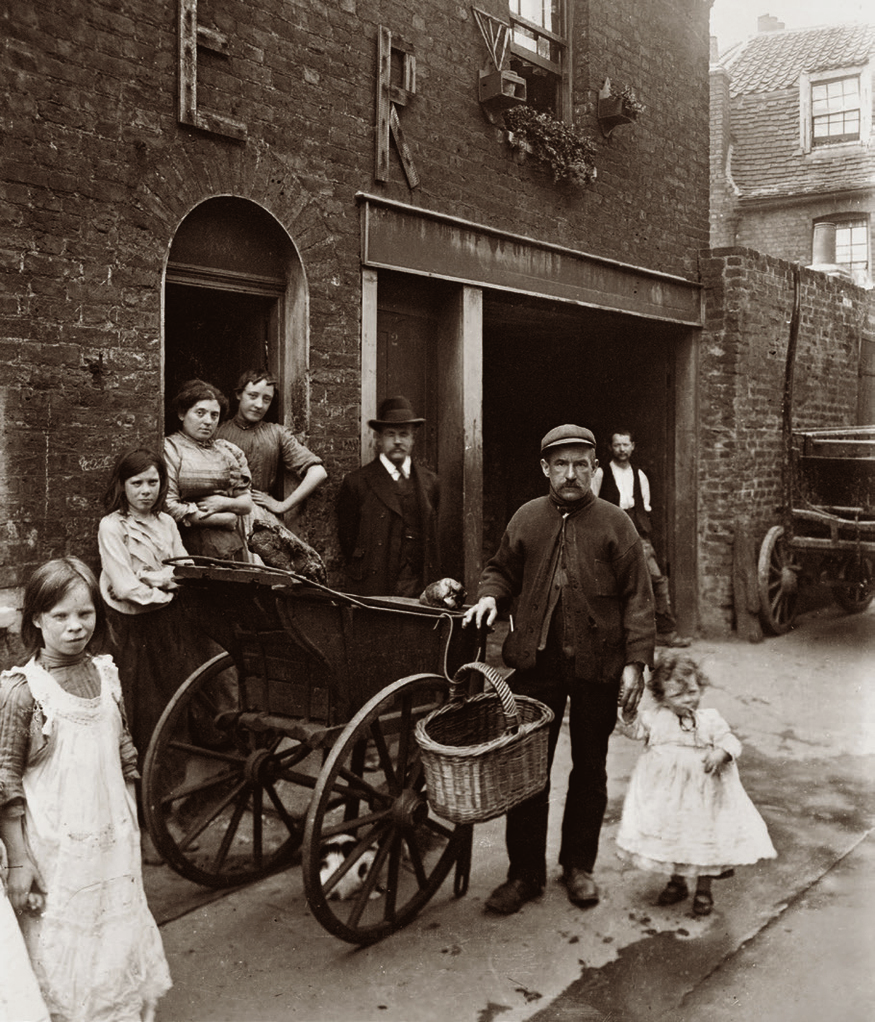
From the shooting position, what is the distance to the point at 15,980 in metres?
2.65

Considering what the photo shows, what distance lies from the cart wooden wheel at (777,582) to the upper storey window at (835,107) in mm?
15369

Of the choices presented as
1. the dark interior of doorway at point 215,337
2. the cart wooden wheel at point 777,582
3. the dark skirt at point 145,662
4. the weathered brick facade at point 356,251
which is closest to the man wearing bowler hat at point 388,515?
the weathered brick facade at point 356,251

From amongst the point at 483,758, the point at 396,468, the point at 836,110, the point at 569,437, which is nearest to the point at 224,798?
the point at 483,758

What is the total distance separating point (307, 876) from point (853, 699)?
18.4 ft

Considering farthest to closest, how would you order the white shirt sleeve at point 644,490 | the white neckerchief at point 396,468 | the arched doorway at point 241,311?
the white shirt sleeve at point 644,490
the white neckerchief at point 396,468
the arched doorway at point 241,311

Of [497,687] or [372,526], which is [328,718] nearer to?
[497,687]

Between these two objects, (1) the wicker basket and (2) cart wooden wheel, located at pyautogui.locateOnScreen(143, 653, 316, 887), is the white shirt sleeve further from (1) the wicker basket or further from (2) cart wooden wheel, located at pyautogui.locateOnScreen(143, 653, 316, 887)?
(1) the wicker basket

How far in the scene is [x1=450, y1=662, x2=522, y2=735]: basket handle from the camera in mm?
3689

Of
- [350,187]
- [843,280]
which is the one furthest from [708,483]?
[350,187]

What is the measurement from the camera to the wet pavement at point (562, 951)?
346 cm

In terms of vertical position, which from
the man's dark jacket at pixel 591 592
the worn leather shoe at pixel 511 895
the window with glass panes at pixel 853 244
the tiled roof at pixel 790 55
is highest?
the tiled roof at pixel 790 55

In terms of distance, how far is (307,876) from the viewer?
3.49 meters

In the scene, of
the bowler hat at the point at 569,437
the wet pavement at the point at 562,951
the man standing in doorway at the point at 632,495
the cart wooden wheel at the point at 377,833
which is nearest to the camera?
the wet pavement at the point at 562,951

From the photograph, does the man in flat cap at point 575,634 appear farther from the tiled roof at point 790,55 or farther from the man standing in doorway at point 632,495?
the tiled roof at point 790,55
